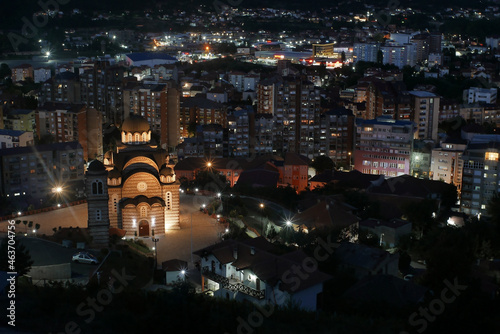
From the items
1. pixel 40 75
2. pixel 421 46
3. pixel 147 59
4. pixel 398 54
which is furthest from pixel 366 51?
pixel 40 75

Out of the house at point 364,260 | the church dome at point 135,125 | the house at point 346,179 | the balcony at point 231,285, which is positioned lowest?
the house at point 346,179

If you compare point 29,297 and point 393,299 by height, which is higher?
point 29,297

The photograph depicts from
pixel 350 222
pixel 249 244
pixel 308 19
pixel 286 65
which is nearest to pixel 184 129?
pixel 286 65

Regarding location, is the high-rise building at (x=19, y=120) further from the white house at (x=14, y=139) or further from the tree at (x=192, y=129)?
the tree at (x=192, y=129)

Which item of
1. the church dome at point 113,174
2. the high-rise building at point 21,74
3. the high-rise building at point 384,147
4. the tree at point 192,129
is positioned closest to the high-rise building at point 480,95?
the high-rise building at point 384,147

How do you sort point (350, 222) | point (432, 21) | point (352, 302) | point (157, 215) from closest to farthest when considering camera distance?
point (352, 302)
point (157, 215)
point (350, 222)
point (432, 21)

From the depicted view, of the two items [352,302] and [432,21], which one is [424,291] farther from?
[432,21]

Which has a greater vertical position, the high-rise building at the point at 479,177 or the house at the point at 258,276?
the house at the point at 258,276
